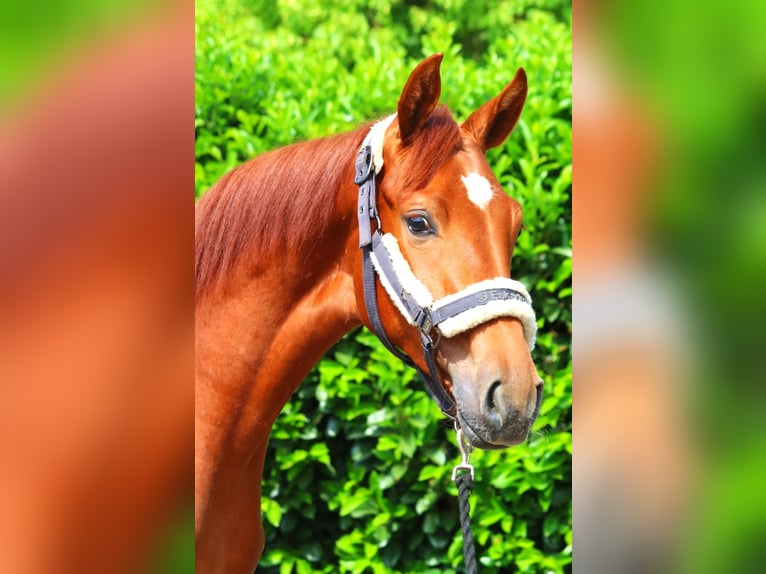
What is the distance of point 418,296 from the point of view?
1.74m

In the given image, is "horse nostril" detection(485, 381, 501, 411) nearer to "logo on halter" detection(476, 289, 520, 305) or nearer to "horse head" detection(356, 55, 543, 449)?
"horse head" detection(356, 55, 543, 449)

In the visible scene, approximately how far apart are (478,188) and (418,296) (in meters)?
0.28

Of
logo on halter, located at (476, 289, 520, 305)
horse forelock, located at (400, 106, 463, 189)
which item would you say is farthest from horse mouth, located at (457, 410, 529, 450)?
horse forelock, located at (400, 106, 463, 189)

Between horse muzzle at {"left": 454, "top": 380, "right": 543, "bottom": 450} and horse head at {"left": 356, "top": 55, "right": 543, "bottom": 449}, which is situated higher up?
horse head at {"left": 356, "top": 55, "right": 543, "bottom": 449}
